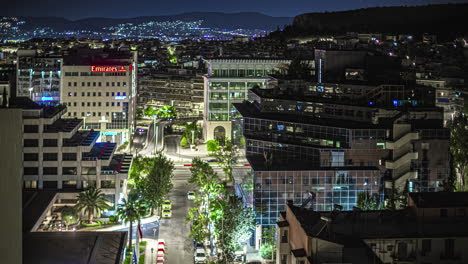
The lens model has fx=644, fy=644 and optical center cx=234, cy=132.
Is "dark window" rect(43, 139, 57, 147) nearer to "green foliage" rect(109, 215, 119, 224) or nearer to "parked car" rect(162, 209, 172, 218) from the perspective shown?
"green foliage" rect(109, 215, 119, 224)

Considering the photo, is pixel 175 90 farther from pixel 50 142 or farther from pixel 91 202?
pixel 91 202

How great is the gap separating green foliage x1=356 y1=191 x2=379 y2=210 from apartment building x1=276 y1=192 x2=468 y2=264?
14407mm

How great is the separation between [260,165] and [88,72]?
47.5 meters

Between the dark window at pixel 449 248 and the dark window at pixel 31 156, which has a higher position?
the dark window at pixel 31 156

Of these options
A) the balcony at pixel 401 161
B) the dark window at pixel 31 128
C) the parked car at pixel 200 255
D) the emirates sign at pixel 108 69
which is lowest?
the parked car at pixel 200 255

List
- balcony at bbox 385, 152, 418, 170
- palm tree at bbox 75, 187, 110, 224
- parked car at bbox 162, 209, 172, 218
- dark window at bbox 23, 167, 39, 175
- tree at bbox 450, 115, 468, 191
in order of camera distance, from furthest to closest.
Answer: tree at bbox 450, 115, 468, 191 → dark window at bbox 23, 167, 39, 175 → parked car at bbox 162, 209, 172, 218 → palm tree at bbox 75, 187, 110, 224 → balcony at bbox 385, 152, 418, 170

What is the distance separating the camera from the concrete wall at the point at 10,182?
16.8m

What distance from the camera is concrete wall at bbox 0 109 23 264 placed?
1677cm

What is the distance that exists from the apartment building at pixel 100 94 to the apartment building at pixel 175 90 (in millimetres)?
30935

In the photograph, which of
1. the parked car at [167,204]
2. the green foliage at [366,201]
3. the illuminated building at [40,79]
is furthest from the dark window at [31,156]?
the illuminated building at [40,79]

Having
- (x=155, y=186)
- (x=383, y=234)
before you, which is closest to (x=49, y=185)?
(x=155, y=186)

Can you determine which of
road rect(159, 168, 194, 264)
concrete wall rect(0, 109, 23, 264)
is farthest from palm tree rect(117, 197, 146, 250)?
concrete wall rect(0, 109, 23, 264)

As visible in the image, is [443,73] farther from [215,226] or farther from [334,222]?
[334,222]

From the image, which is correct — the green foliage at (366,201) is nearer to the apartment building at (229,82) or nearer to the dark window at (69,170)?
the dark window at (69,170)
